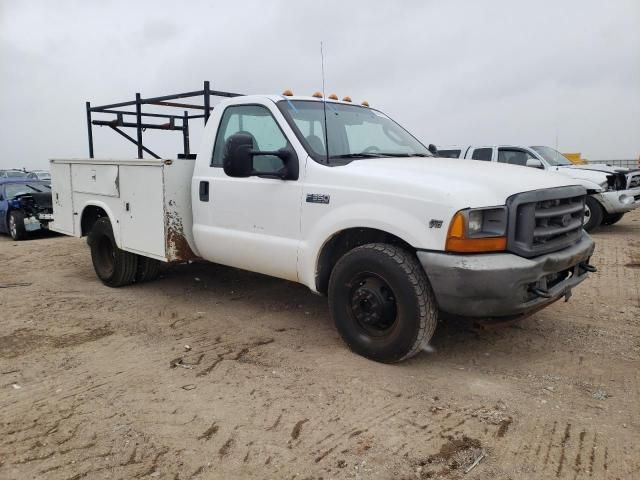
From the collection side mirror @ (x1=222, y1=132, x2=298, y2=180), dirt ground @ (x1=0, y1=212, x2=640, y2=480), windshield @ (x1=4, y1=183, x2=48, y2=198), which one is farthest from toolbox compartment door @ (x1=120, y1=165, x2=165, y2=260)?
windshield @ (x1=4, y1=183, x2=48, y2=198)

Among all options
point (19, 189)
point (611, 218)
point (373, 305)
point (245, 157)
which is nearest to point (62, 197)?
point (245, 157)

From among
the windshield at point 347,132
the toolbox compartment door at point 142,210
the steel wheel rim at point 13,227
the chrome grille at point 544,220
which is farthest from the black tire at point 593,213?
the steel wheel rim at point 13,227

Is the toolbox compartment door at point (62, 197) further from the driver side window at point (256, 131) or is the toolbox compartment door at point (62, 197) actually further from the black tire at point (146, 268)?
the driver side window at point (256, 131)

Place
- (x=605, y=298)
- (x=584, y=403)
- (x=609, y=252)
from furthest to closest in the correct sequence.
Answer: (x=609, y=252) → (x=605, y=298) → (x=584, y=403)

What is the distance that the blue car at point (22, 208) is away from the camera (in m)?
11.5

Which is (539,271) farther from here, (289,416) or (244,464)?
(244,464)

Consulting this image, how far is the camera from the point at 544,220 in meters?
3.72

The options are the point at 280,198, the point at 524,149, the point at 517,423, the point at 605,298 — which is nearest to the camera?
the point at 517,423

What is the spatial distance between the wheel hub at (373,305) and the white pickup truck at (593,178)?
6593 mm

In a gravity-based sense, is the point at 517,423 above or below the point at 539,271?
below

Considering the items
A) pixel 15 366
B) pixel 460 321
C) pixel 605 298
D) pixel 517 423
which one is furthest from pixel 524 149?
pixel 15 366

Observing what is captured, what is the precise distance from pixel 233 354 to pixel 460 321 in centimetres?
206

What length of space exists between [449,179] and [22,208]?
10.8 meters

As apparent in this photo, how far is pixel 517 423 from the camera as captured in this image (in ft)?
10.3
